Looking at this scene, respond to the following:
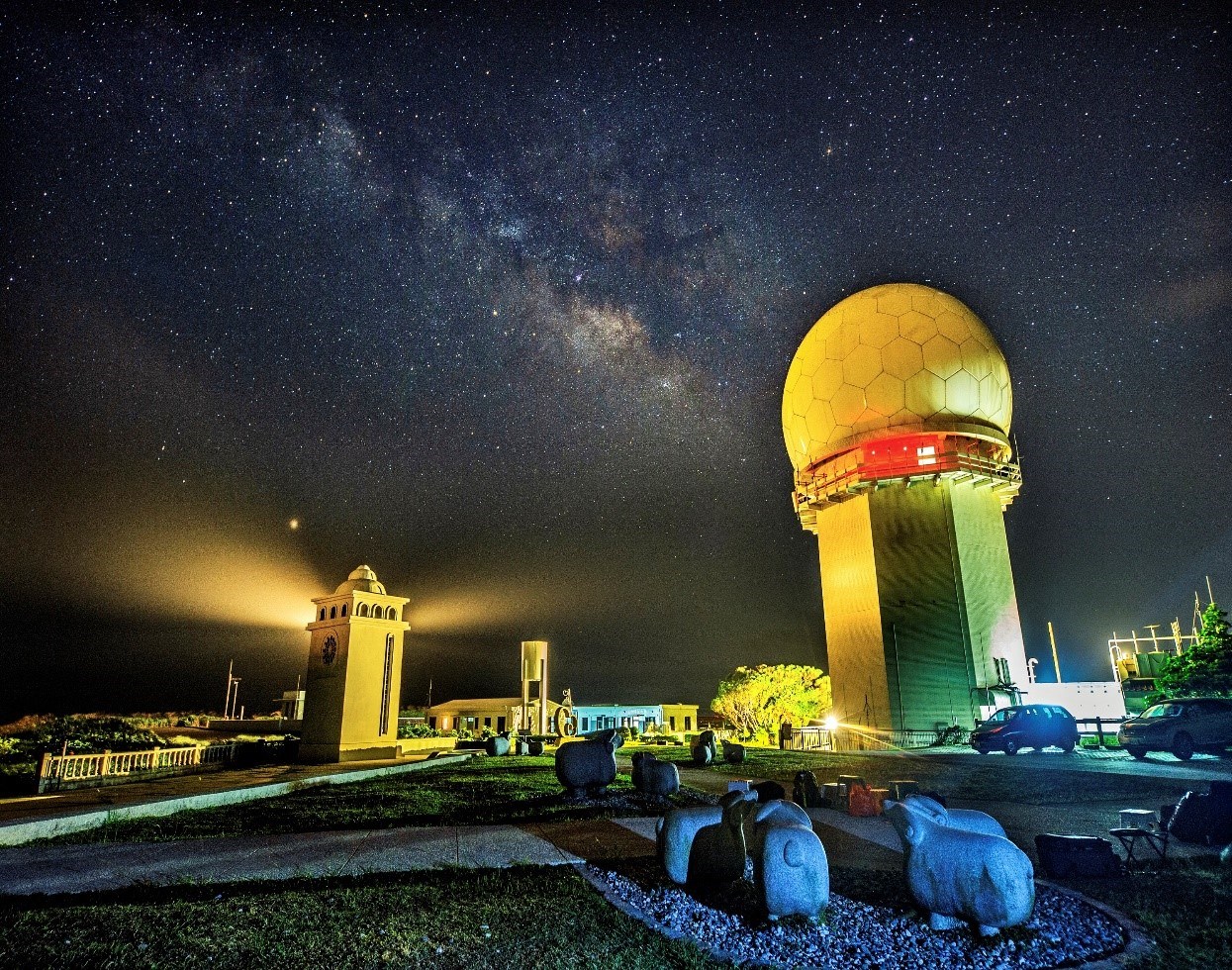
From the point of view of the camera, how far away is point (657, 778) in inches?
436

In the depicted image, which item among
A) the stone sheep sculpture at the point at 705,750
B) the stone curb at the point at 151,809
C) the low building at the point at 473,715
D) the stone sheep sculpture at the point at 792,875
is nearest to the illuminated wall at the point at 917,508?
the stone sheep sculpture at the point at 705,750

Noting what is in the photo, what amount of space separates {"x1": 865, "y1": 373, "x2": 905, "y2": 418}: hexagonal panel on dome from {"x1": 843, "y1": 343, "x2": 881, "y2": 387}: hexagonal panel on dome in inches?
12.0

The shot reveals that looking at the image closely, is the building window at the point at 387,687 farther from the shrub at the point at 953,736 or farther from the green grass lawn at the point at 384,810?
the shrub at the point at 953,736

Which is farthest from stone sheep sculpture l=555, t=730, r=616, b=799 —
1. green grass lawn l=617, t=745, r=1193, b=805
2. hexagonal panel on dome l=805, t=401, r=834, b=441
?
hexagonal panel on dome l=805, t=401, r=834, b=441

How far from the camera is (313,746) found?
75.7 ft

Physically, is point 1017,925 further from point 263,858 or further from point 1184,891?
point 263,858

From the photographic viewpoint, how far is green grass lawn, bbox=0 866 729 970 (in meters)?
3.86

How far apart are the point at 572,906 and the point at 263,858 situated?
356 cm

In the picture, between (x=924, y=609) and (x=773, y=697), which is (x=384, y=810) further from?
(x=773, y=697)

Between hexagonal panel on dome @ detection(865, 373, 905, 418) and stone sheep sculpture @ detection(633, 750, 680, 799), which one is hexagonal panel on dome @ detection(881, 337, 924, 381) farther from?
stone sheep sculpture @ detection(633, 750, 680, 799)

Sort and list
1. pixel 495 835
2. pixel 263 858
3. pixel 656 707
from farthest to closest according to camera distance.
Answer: pixel 656 707 → pixel 495 835 → pixel 263 858

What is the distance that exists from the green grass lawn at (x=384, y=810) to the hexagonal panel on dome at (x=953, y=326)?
67.7ft

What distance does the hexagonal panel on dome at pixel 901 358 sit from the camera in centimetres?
2480

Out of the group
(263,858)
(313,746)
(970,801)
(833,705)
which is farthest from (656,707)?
(263,858)
